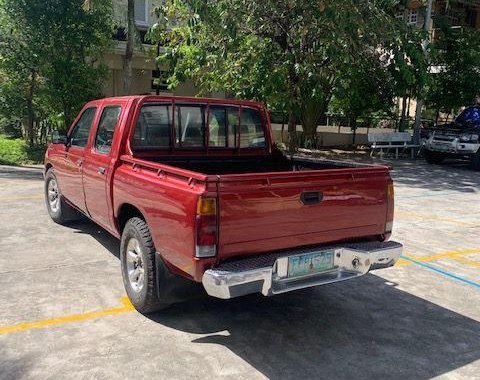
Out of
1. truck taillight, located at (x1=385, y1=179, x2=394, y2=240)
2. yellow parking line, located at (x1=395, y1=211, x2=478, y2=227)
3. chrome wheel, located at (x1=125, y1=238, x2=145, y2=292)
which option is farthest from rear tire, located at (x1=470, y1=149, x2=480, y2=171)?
chrome wheel, located at (x1=125, y1=238, x2=145, y2=292)

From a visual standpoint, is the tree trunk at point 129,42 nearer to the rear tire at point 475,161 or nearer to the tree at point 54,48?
the tree at point 54,48

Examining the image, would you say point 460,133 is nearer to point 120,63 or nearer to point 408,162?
point 408,162

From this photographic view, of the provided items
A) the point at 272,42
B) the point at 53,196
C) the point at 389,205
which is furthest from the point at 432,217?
the point at 272,42

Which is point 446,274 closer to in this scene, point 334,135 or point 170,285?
point 170,285

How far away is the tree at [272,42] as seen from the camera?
12.5 metres

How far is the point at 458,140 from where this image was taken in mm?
16266

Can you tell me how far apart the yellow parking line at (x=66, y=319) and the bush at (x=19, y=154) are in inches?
457

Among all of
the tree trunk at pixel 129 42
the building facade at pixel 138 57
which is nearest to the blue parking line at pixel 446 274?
the tree trunk at pixel 129 42

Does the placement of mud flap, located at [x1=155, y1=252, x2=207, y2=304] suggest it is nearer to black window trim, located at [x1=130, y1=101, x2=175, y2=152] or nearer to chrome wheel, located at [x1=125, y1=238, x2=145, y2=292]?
chrome wheel, located at [x1=125, y1=238, x2=145, y2=292]

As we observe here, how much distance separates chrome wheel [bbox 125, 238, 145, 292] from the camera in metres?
4.38

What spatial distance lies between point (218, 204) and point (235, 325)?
133 centimetres

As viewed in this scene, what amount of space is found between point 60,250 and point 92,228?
1.10 metres

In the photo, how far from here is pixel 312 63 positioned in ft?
48.1

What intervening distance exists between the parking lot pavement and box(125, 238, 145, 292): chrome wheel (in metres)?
0.25
